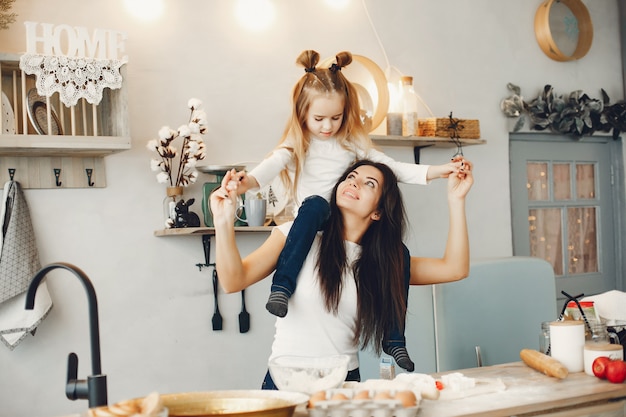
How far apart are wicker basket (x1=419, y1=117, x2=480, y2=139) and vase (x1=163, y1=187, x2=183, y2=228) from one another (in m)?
1.44

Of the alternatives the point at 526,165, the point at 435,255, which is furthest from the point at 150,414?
the point at 526,165

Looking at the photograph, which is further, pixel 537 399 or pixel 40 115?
pixel 40 115

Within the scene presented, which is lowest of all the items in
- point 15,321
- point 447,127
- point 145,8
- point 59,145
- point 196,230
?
point 15,321

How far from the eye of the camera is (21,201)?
305 cm

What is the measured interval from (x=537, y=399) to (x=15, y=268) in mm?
2196

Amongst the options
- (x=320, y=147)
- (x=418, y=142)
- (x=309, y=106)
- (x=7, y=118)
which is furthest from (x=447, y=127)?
(x=7, y=118)

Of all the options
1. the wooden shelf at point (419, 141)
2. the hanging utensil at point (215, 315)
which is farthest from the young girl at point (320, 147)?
the wooden shelf at point (419, 141)

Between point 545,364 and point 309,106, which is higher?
point 309,106

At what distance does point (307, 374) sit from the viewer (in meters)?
1.57

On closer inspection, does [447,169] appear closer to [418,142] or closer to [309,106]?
[309,106]

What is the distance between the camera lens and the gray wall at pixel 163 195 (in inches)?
125

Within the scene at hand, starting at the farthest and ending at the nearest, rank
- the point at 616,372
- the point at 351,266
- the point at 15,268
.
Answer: the point at 15,268
the point at 351,266
the point at 616,372

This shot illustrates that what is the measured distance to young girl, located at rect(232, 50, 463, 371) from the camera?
244 centimetres

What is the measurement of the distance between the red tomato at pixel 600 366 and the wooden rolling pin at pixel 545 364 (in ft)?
0.25
